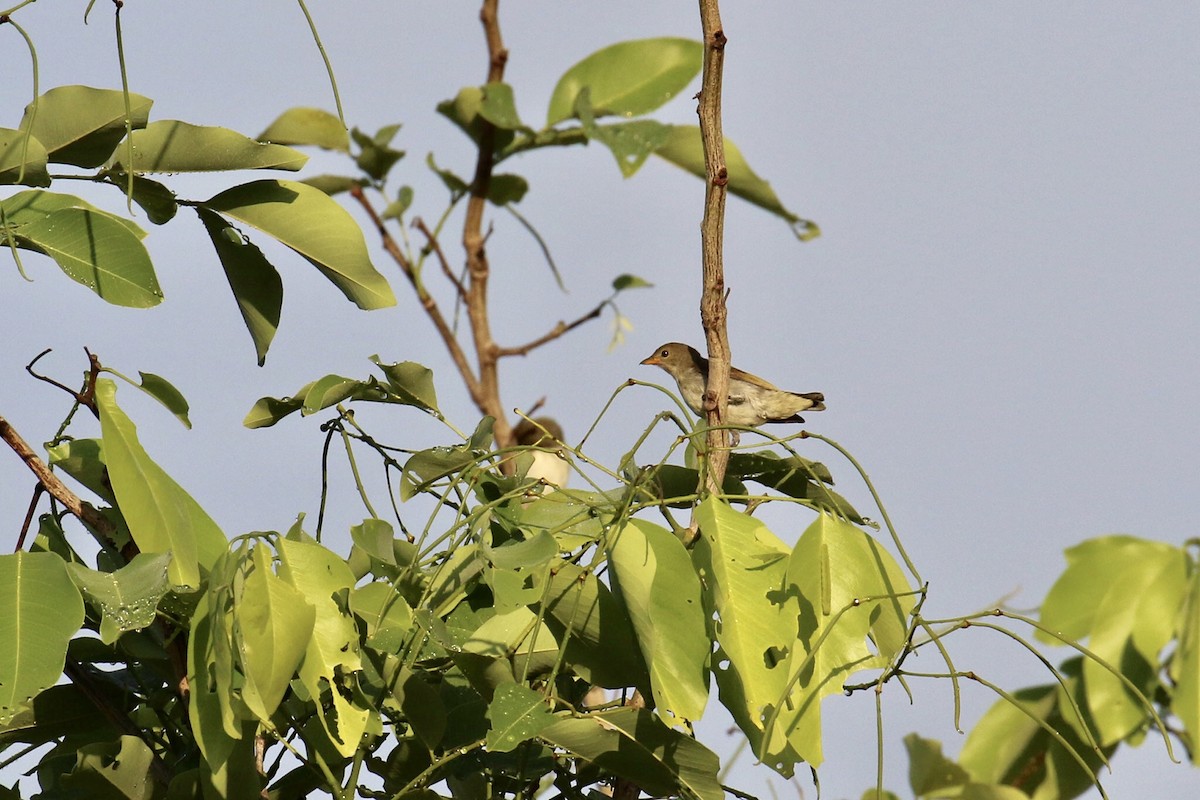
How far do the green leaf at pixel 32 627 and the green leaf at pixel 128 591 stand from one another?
0.11 ft

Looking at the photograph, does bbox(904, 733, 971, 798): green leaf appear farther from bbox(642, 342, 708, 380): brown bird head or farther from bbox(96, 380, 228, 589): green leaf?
bbox(642, 342, 708, 380): brown bird head

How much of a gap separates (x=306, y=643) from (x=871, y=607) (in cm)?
81

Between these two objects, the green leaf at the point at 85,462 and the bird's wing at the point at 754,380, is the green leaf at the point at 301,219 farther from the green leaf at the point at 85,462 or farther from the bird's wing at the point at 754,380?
the bird's wing at the point at 754,380

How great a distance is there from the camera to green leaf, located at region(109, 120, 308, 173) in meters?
2.45

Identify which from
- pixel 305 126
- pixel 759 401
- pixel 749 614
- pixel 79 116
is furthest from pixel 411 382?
pixel 759 401

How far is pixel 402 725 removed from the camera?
7.59 feet

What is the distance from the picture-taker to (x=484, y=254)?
6.06 metres

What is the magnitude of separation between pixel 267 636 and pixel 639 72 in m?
1.92

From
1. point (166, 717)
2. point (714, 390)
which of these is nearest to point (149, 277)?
point (166, 717)

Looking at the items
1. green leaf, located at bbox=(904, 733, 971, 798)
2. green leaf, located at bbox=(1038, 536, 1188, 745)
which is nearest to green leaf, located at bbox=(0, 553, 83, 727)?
green leaf, located at bbox=(904, 733, 971, 798)

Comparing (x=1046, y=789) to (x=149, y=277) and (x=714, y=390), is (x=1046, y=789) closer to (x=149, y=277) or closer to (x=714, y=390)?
(x=714, y=390)

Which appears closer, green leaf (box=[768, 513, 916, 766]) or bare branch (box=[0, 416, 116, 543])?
green leaf (box=[768, 513, 916, 766])

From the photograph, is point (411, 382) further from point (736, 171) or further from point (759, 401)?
point (759, 401)

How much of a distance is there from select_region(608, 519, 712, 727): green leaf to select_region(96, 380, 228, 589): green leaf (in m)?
0.67
